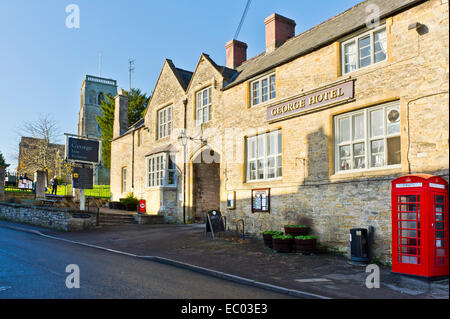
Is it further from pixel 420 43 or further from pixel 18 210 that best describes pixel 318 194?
pixel 18 210

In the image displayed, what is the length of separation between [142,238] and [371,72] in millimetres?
10963

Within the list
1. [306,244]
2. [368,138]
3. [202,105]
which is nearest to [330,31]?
[368,138]

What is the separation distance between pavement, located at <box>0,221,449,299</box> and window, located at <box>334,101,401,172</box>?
9.77 ft

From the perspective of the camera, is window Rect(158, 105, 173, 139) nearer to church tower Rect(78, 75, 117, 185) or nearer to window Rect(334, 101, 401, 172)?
window Rect(334, 101, 401, 172)

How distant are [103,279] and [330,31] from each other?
36.5ft

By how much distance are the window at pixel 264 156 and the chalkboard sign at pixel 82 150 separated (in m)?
9.88

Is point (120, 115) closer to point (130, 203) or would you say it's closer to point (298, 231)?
point (130, 203)

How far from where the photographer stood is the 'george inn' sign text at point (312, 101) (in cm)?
1231

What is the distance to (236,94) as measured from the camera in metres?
17.7

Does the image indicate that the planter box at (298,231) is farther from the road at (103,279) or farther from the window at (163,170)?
the window at (163,170)

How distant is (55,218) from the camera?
1941 cm

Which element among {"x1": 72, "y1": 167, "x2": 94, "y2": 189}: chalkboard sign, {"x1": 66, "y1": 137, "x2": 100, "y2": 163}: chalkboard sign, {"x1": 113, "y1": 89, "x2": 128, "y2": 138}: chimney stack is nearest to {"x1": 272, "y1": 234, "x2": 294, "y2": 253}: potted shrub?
{"x1": 72, "y1": 167, "x2": 94, "y2": 189}: chalkboard sign

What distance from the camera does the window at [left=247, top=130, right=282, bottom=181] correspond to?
1513 centimetres
